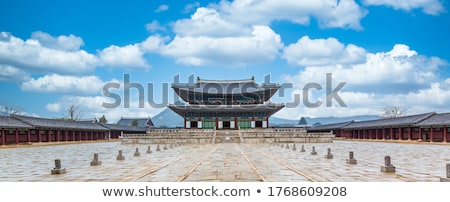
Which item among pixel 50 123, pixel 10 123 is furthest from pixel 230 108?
pixel 10 123

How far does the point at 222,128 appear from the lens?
57312 mm

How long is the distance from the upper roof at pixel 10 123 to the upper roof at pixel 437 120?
4176cm

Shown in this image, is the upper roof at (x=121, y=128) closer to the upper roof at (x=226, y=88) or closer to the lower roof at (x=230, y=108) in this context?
the upper roof at (x=226, y=88)

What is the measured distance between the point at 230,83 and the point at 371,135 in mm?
25127

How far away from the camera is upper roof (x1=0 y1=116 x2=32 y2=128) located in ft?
111

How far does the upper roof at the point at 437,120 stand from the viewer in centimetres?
3675

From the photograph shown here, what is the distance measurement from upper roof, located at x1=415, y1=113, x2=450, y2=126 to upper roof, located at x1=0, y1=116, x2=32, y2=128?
4176 cm

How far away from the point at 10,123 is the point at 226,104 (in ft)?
110

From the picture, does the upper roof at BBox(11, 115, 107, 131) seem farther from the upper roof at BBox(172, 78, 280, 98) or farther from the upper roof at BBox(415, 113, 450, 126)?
the upper roof at BBox(415, 113, 450, 126)

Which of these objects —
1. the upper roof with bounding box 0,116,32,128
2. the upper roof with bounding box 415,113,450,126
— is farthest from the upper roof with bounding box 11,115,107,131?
the upper roof with bounding box 415,113,450,126

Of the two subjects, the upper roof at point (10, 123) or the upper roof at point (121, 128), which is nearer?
the upper roof at point (10, 123)

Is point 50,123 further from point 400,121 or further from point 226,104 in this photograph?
point 400,121

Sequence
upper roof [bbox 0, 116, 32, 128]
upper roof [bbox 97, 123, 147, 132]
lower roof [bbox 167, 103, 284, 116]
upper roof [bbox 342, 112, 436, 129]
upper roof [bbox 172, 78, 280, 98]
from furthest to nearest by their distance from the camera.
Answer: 1. upper roof [bbox 97, 123, 147, 132]
2. upper roof [bbox 172, 78, 280, 98]
3. lower roof [bbox 167, 103, 284, 116]
4. upper roof [bbox 342, 112, 436, 129]
5. upper roof [bbox 0, 116, 32, 128]

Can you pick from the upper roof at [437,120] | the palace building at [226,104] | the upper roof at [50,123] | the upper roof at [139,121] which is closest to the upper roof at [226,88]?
the palace building at [226,104]
